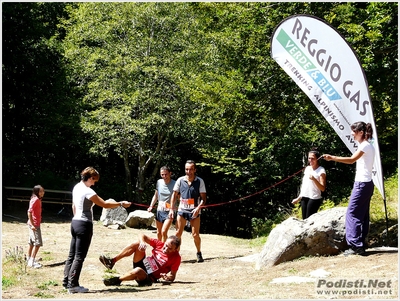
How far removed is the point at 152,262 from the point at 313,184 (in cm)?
288

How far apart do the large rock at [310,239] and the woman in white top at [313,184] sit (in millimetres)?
604

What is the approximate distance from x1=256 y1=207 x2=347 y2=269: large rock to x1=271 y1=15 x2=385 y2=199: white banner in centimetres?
78

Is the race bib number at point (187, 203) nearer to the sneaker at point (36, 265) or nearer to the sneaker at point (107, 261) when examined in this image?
the sneaker at point (107, 261)

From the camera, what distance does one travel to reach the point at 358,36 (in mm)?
9938

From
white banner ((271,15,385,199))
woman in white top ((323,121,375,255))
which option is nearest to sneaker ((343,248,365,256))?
woman in white top ((323,121,375,255))

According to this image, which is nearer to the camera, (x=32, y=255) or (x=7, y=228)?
(x=32, y=255)

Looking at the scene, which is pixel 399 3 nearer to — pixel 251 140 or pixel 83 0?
pixel 251 140

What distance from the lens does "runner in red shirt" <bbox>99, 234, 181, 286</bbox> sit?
22.3 feet

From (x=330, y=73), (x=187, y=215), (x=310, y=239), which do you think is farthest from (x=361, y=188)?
(x=187, y=215)

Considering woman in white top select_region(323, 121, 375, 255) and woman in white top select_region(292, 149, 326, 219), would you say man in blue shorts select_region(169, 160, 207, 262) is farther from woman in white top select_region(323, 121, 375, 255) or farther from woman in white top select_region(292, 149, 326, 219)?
woman in white top select_region(323, 121, 375, 255)

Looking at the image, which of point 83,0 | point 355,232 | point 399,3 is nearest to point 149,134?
point 83,0

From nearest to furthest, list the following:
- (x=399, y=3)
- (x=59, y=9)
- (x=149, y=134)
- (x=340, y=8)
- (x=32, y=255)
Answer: (x=32, y=255) → (x=399, y=3) → (x=340, y=8) → (x=149, y=134) → (x=59, y=9)

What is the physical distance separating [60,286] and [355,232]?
3.96 m

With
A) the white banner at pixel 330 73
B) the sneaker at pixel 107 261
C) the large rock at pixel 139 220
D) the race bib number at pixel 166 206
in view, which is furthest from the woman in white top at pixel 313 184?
the large rock at pixel 139 220
